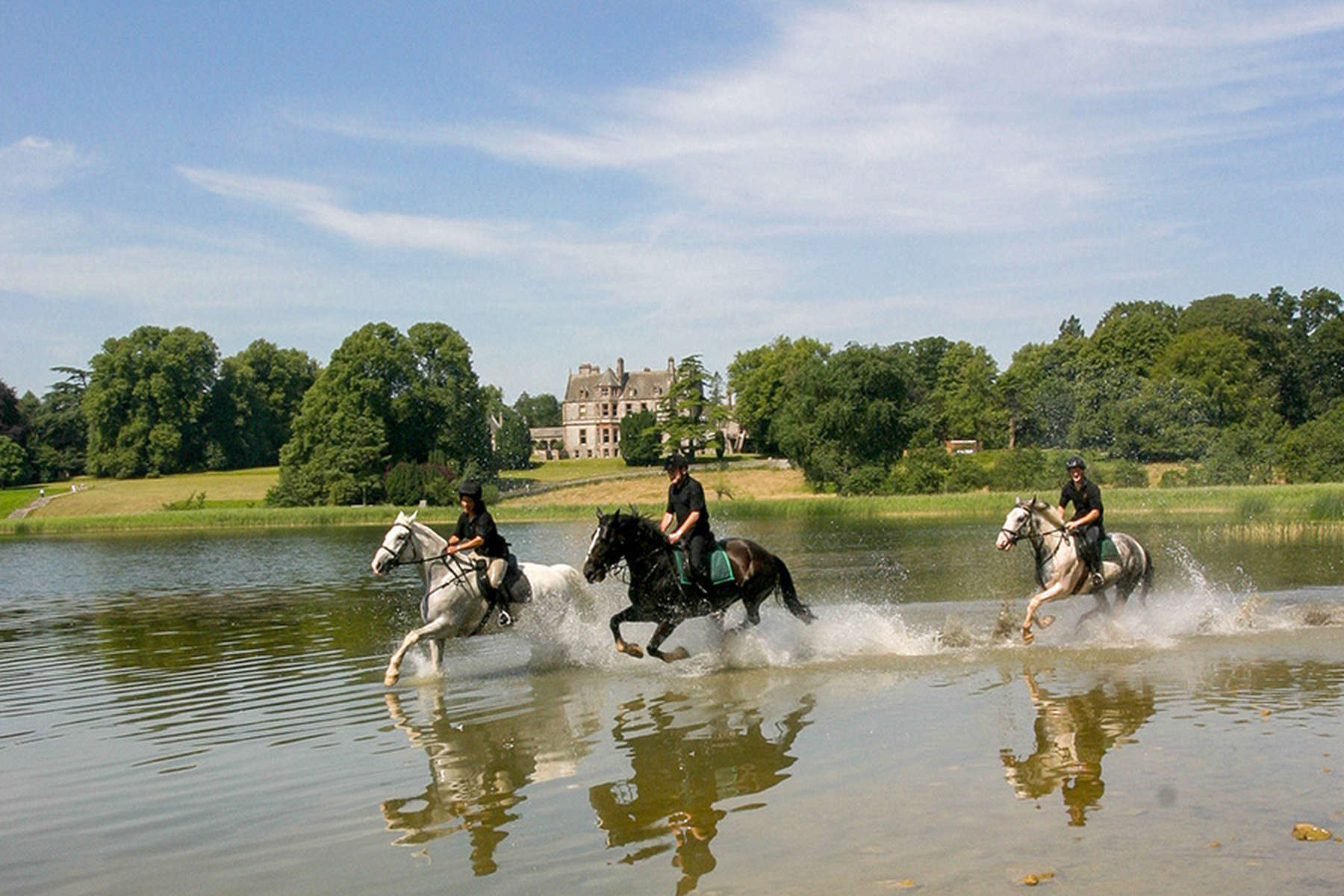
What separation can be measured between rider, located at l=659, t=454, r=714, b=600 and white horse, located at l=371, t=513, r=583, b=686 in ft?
6.91

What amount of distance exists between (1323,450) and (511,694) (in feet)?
231

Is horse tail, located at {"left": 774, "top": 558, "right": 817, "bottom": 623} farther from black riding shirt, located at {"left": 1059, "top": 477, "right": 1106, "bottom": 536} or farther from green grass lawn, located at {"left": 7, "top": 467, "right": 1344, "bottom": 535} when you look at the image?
green grass lawn, located at {"left": 7, "top": 467, "right": 1344, "bottom": 535}

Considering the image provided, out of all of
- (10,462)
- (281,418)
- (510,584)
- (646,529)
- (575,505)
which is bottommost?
(575,505)

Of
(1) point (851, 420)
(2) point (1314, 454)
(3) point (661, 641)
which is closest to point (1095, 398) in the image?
(1) point (851, 420)

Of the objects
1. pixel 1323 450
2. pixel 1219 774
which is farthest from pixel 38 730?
pixel 1323 450

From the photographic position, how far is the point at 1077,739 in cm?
996

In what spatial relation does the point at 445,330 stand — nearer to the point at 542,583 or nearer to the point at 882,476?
the point at 882,476

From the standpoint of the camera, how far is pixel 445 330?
10181cm

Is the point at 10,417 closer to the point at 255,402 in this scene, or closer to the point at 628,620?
the point at 255,402

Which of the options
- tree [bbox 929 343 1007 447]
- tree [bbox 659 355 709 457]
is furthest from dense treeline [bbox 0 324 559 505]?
tree [bbox 929 343 1007 447]

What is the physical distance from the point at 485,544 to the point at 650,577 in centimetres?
220

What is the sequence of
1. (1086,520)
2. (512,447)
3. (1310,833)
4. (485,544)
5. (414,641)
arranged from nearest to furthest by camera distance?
(1310,833), (414,641), (485,544), (1086,520), (512,447)

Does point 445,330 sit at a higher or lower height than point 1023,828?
higher

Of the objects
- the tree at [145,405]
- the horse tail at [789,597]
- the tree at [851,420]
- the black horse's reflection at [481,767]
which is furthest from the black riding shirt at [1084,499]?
the tree at [145,405]
